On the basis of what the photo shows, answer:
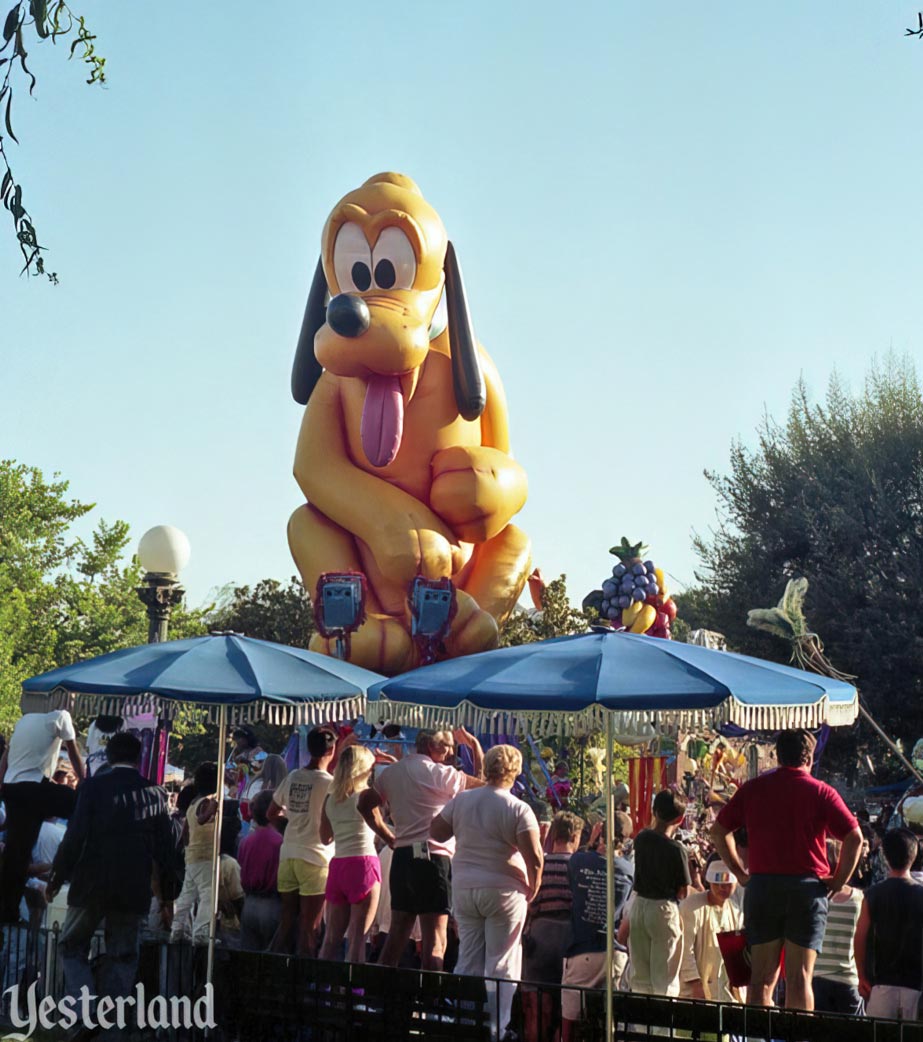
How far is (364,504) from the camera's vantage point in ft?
57.0

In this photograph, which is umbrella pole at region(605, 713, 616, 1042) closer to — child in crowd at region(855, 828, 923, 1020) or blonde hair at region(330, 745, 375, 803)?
child in crowd at region(855, 828, 923, 1020)

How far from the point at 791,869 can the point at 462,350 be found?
11.8 metres

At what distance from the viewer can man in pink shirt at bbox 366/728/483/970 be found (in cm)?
783

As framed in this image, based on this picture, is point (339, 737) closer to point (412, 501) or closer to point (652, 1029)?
point (412, 501)

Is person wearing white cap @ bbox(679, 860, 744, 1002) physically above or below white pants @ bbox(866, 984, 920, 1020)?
above

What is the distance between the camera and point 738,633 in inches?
1156

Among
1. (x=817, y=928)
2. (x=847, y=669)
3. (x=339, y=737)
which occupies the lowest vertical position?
(x=817, y=928)

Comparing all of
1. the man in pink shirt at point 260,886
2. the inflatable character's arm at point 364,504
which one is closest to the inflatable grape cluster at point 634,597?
the inflatable character's arm at point 364,504

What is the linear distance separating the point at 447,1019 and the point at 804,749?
205 cm

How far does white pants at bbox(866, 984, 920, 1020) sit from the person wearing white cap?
1299 mm

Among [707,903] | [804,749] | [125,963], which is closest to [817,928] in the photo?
[804,749]

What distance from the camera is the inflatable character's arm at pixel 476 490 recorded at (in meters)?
17.3

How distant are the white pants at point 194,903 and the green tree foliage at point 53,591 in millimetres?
23796

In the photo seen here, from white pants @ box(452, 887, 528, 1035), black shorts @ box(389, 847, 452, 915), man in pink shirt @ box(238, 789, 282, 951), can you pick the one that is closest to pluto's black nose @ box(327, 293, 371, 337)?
man in pink shirt @ box(238, 789, 282, 951)
